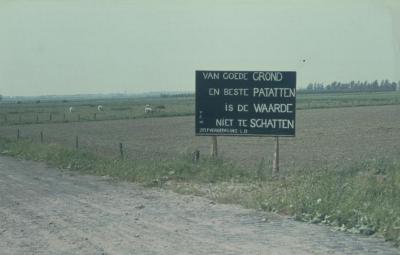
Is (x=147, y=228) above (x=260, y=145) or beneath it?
above

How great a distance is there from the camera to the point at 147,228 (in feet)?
31.9

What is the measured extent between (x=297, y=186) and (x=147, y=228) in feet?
14.0

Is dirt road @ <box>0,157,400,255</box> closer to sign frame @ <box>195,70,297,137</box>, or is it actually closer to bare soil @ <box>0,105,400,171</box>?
sign frame @ <box>195,70,297,137</box>

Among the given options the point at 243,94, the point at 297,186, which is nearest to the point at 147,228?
the point at 297,186

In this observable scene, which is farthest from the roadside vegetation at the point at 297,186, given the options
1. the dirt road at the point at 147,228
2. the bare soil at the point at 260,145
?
the bare soil at the point at 260,145

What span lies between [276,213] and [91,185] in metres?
6.39

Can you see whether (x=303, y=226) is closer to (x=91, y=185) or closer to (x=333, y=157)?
(x=91, y=185)

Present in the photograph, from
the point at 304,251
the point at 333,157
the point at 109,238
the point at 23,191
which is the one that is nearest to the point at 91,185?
the point at 23,191

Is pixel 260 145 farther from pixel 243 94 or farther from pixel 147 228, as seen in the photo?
pixel 147 228

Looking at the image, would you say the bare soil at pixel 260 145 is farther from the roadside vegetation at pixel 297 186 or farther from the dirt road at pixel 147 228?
the dirt road at pixel 147 228

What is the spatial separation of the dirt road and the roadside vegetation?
0.44 metres

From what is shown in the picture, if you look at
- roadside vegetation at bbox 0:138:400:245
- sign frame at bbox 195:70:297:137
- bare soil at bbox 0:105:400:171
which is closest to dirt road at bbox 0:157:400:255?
roadside vegetation at bbox 0:138:400:245

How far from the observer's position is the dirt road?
8219 millimetres

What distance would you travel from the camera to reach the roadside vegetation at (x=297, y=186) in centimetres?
Result: 970
